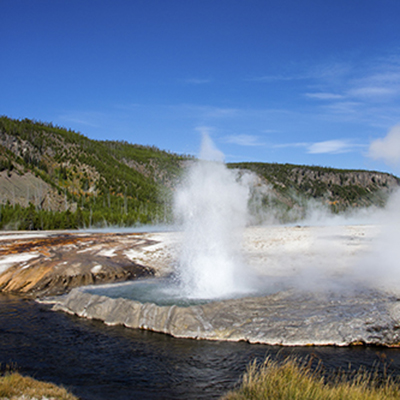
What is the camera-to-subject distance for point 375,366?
33.3 ft

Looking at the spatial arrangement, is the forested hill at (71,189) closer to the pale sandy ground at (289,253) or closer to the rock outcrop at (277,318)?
the pale sandy ground at (289,253)

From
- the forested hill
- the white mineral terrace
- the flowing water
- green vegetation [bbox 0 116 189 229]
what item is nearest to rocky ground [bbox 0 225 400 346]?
the white mineral terrace

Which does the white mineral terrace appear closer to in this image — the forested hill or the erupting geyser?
the erupting geyser

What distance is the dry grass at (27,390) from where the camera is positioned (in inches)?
283

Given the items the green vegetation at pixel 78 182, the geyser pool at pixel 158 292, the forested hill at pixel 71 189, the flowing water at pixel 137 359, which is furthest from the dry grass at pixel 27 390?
the green vegetation at pixel 78 182

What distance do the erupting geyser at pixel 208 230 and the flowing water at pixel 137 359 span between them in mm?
7206

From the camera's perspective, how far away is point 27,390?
24.8ft

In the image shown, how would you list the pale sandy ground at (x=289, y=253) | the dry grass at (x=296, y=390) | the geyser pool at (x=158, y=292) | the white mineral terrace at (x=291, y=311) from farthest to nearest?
the pale sandy ground at (x=289, y=253)
the geyser pool at (x=158, y=292)
the white mineral terrace at (x=291, y=311)
the dry grass at (x=296, y=390)

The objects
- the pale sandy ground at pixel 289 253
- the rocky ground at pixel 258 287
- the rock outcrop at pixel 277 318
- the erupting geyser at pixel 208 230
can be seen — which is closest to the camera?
the rock outcrop at pixel 277 318

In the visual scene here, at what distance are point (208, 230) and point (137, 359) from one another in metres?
12.5

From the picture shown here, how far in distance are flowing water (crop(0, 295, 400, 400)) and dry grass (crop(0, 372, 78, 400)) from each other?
0.68 metres

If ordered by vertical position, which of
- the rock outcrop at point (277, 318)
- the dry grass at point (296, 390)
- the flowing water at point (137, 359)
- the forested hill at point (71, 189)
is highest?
the forested hill at point (71, 189)

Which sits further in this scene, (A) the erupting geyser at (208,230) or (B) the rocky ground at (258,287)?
(A) the erupting geyser at (208,230)

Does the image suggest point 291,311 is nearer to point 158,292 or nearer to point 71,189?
point 158,292
